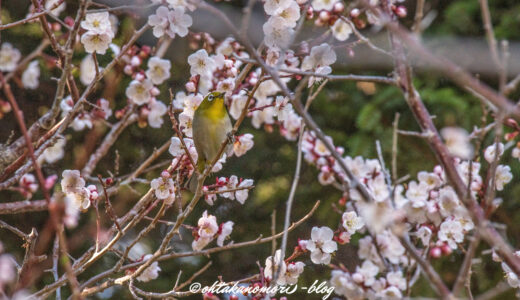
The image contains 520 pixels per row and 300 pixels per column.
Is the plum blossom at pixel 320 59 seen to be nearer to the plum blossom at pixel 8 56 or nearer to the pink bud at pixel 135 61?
the pink bud at pixel 135 61

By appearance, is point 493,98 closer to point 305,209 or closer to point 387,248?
point 387,248

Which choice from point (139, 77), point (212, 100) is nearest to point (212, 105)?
point (212, 100)

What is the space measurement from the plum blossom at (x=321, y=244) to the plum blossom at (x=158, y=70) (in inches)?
46.2

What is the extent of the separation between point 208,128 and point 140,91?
539mm

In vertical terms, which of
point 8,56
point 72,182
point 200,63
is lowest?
point 8,56

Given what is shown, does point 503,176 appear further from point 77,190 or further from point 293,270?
point 77,190

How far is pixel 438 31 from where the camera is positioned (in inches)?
165

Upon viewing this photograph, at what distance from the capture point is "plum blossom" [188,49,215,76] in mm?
2527

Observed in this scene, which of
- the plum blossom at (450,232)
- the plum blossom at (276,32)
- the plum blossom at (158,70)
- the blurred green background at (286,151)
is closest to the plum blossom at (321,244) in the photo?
the plum blossom at (450,232)

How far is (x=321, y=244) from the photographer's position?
8.02ft

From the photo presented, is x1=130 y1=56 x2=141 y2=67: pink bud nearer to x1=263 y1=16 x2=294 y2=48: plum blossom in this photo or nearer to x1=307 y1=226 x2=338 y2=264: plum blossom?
x1=263 y1=16 x2=294 y2=48: plum blossom

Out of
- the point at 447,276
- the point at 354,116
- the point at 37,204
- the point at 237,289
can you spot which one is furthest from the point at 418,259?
the point at 354,116

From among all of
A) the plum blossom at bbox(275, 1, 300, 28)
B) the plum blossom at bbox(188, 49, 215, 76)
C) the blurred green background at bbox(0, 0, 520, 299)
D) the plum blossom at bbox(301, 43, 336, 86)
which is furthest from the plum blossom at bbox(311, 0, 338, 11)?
the blurred green background at bbox(0, 0, 520, 299)

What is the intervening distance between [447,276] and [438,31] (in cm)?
167
